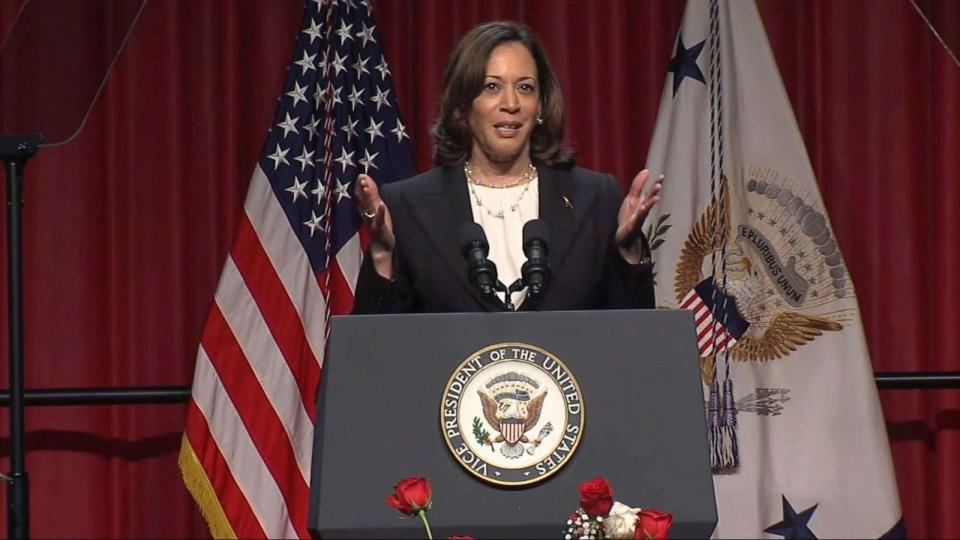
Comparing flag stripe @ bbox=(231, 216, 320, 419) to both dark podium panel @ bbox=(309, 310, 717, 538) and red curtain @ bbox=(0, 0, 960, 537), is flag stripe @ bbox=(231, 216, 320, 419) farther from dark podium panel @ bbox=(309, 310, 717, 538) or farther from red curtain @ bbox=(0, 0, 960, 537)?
dark podium panel @ bbox=(309, 310, 717, 538)

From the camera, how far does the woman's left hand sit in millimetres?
2289

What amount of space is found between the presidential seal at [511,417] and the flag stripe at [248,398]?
8.15 ft

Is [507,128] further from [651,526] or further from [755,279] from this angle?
[755,279]

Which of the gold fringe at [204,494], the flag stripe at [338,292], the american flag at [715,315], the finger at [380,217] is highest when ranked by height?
the finger at [380,217]

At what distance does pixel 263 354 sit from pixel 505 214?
1802 mm

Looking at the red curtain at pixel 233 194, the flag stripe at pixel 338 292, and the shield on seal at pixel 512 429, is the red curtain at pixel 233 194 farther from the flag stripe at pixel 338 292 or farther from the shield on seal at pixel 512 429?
the shield on seal at pixel 512 429

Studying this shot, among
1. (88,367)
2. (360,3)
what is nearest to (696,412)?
(360,3)

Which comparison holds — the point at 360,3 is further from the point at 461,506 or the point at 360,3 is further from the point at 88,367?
the point at 461,506

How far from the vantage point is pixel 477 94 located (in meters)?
2.59

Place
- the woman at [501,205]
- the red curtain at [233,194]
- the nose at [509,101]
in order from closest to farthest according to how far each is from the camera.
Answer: the woman at [501,205]
the nose at [509,101]
the red curtain at [233,194]

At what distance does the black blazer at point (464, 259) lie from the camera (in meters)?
2.42

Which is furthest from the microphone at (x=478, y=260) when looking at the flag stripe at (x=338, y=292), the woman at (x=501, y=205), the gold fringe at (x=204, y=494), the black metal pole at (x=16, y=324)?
the gold fringe at (x=204, y=494)

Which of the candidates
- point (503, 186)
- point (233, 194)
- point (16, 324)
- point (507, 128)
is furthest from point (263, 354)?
point (507, 128)

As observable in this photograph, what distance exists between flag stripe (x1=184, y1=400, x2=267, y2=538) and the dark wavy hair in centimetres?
177
